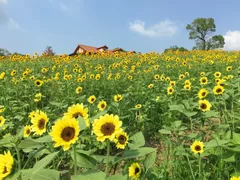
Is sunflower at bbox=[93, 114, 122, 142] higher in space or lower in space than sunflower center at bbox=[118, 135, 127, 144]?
higher

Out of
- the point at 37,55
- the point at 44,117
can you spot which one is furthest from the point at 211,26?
the point at 44,117

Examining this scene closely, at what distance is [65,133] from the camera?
1.28 m

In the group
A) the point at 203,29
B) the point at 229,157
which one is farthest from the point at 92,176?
the point at 203,29

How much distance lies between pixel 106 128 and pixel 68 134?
0.65 ft

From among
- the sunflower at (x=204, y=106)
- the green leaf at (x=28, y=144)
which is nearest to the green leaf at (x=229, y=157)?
the sunflower at (x=204, y=106)

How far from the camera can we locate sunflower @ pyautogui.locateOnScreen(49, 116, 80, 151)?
4.11 feet

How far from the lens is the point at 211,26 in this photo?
6194 cm

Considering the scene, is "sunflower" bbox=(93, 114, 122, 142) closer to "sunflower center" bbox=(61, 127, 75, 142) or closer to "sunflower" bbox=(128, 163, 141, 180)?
"sunflower center" bbox=(61, 127, 75, 142)

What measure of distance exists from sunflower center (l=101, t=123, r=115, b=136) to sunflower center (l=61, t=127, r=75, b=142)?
16cm

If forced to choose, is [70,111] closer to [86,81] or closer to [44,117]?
[44,117]

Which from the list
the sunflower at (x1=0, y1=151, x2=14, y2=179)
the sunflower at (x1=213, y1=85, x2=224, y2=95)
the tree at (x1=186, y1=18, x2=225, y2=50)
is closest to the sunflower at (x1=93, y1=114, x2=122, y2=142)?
the sunflower at (x1=0, y1=151, x2=14, y2=179)

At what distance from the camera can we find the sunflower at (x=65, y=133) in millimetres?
1253

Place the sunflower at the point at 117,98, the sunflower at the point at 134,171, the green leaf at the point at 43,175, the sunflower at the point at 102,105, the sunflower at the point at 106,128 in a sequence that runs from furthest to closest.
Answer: the sunflower at the point at 117,98 < the sunflower at the point at 102,105 < the sunflower at the point at 134,171 < the sunflower at the point at 106,128 < the green leaf at the point at 43,175

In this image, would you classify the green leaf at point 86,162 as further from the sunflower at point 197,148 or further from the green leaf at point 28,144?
the sunflower at point 197,148
